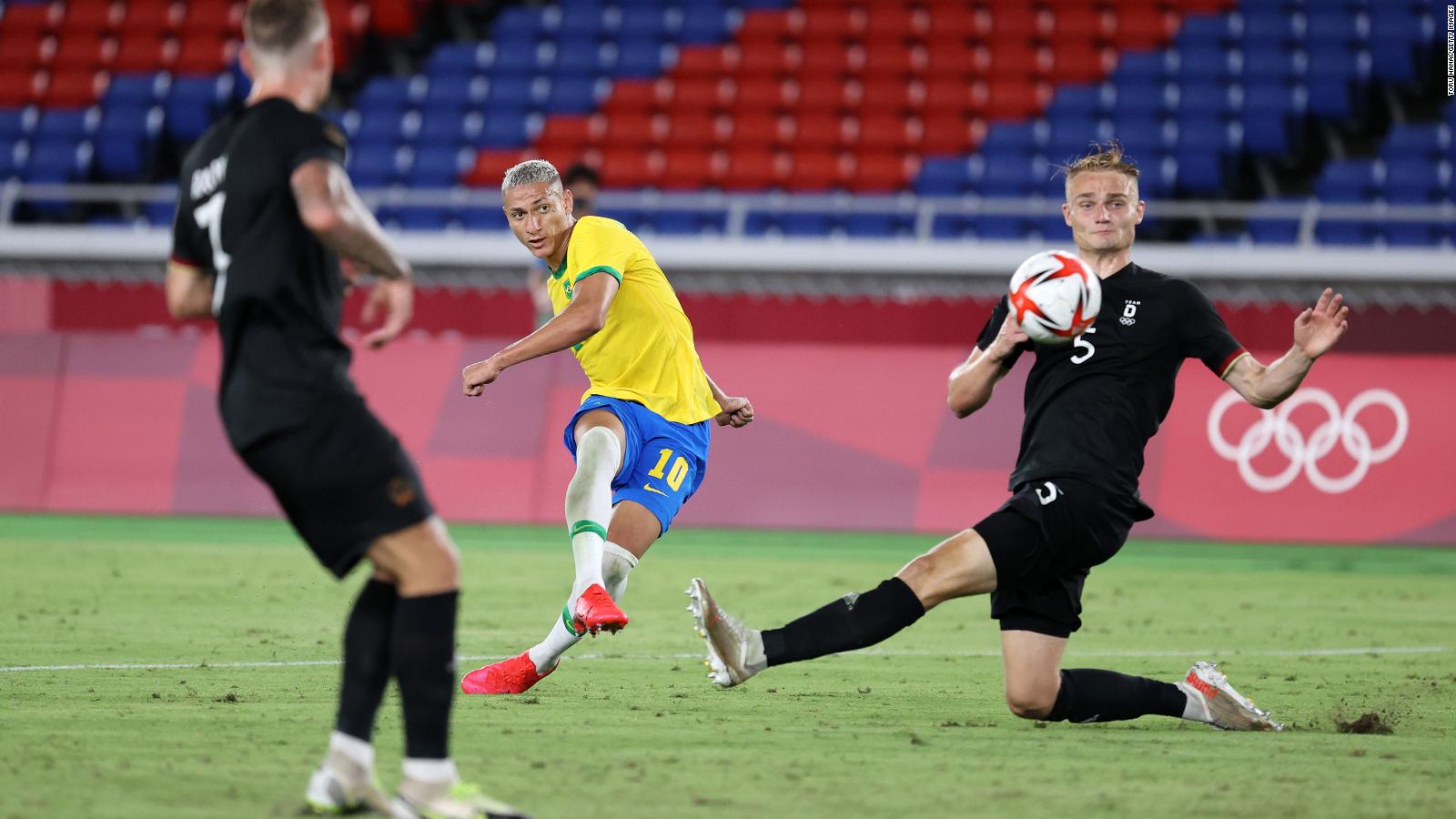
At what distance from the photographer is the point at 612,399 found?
7.36 m

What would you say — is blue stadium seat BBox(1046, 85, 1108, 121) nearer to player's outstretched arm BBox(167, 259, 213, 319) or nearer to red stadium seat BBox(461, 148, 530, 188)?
red stadium seat BBox(461, 148, 530, 188)

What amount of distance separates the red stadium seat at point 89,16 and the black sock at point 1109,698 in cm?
2163

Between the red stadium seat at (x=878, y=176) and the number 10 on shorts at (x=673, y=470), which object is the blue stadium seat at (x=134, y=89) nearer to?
the red stadium seat at (x=878, y=176)

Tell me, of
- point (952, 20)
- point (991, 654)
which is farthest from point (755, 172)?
point (991, 654)

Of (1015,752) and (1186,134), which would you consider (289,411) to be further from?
(1186,134)

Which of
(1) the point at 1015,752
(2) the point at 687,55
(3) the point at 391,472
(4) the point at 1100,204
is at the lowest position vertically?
(1) the point at 1015,752

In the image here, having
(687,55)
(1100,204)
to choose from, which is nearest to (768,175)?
(687,55)

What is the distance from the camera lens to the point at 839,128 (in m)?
21.9

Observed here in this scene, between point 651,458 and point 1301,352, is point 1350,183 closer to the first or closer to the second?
point 651,458

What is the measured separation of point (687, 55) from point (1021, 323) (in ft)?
59.2

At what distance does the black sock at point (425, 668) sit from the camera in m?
4.30

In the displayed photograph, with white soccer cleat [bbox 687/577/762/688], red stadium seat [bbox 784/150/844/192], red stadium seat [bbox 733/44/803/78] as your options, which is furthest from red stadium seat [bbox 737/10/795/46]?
white soccer cleat [bbox 687/577/762/688]

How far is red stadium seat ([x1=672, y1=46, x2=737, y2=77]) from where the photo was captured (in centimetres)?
2278

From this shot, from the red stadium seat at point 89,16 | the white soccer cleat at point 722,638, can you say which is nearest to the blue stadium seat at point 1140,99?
the red stadium seat at point 89,16
